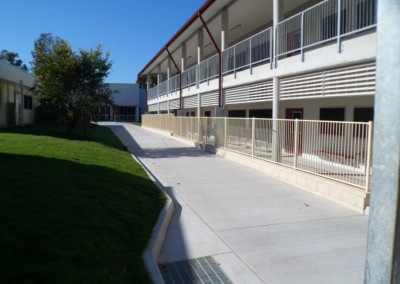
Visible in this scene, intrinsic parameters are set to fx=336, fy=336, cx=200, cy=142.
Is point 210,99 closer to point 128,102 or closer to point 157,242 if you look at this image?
point 157,242

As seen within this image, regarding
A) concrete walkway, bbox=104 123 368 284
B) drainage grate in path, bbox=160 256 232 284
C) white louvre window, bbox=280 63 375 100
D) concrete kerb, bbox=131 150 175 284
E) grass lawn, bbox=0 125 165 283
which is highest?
white louvre window, bbox=280 63 375 100

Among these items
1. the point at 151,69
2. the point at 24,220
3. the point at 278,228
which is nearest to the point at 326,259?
the point at 278,228

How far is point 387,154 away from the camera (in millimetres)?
1718

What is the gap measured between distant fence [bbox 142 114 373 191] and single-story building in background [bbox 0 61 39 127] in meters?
13.6

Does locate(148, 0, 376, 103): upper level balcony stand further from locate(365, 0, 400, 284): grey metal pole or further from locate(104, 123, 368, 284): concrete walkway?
locate(365, 0, 400, 284): grey metal pole

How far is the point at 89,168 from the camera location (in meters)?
8.22

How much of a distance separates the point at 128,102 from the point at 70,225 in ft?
196

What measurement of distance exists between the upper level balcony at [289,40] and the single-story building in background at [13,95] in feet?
35.1

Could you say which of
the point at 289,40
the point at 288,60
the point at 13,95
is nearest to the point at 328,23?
the point at 288,60

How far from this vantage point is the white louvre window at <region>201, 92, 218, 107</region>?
1729 cm

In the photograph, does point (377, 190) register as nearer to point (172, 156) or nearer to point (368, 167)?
point (368, 167)

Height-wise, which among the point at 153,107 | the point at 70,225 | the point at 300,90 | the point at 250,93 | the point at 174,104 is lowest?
the point at 70,225

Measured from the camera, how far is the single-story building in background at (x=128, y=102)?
2429 inches

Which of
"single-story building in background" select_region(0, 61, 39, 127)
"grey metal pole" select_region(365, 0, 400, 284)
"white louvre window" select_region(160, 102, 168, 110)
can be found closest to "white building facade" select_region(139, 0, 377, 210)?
"grey metal pole" select_region(365, 0, 400, 284)
